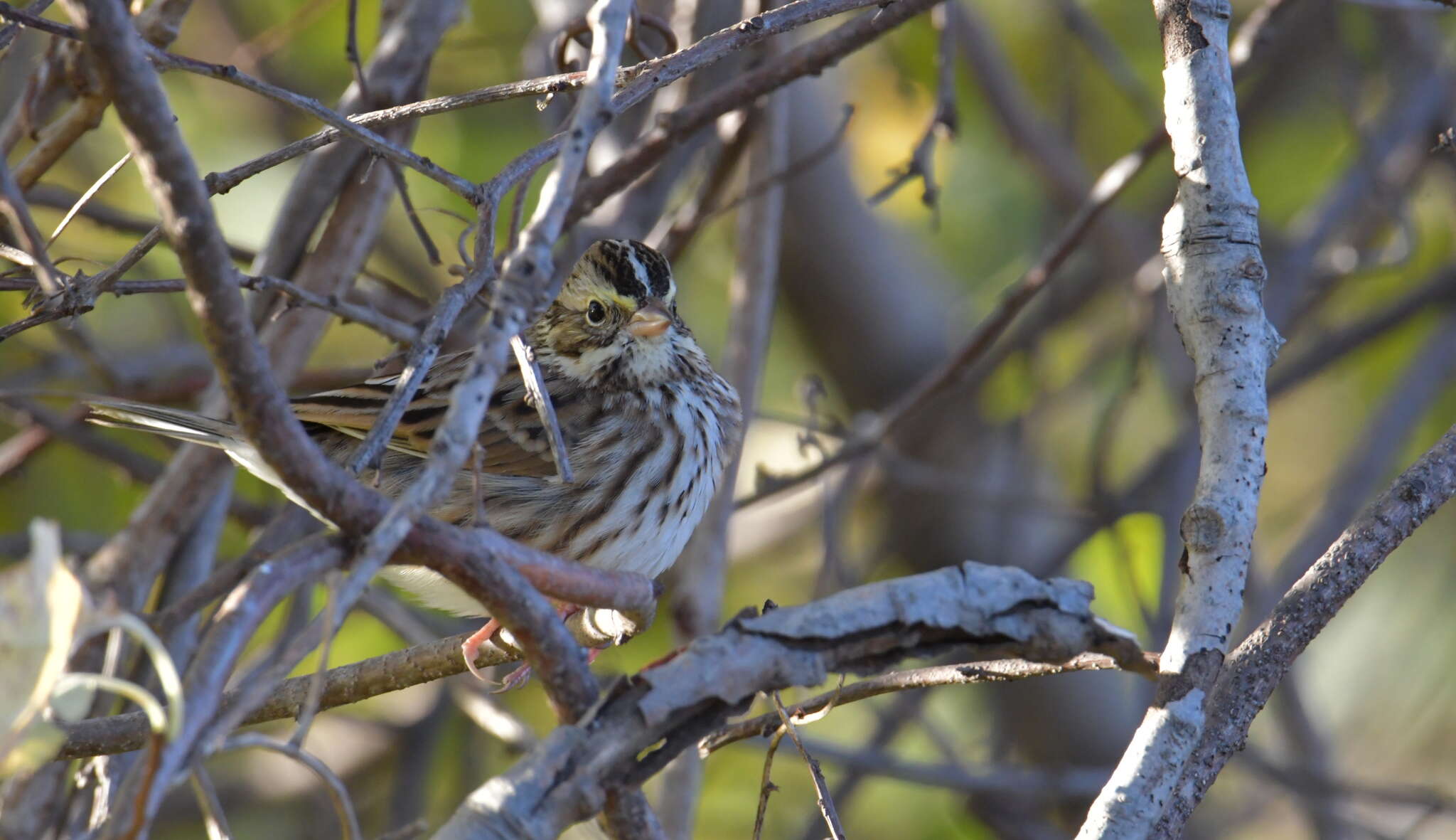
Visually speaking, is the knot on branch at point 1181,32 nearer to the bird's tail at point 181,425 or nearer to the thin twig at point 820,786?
the thin twig at point 820,786

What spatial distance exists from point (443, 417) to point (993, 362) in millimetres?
2101

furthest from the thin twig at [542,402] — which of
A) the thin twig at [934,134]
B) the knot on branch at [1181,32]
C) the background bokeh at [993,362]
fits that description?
the background bokeh at [993,362]

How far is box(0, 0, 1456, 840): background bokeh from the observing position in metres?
4.18

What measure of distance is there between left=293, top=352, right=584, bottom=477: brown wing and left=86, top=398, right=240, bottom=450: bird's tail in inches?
10.3

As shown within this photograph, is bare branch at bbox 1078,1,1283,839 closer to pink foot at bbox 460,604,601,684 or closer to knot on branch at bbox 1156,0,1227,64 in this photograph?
knot on branch at bbox 1156,0,1227,64

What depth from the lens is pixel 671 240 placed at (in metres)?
3.57

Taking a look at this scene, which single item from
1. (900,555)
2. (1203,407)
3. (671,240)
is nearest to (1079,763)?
(900,555)

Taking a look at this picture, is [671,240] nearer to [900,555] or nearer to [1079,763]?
[900,555]

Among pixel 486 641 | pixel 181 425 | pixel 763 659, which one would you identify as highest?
pixel 181 425

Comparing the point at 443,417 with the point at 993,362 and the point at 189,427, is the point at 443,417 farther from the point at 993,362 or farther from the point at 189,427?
the point at 993,362

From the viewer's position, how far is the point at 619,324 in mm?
3111

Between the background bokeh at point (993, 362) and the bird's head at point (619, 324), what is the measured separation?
0.75 meters

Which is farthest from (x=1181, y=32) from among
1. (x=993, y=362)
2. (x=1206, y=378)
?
(x=993, y=362)

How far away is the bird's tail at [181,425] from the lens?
8.59 feet
